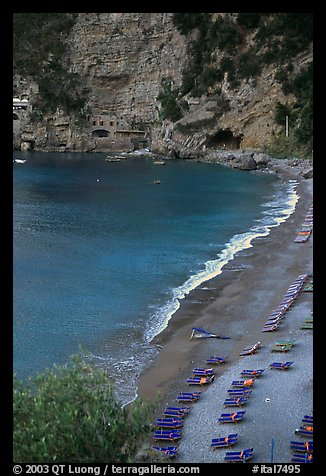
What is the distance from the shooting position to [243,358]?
57.5ft

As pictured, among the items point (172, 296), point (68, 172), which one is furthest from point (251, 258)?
point (68, 172)

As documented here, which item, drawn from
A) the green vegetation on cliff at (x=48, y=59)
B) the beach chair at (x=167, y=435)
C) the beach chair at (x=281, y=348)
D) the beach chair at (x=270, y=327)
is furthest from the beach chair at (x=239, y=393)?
the green vegetation on cliff at (x=48, y=59)

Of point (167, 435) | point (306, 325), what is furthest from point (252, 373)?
point (306, 325)

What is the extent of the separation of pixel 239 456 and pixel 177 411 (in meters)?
2.48

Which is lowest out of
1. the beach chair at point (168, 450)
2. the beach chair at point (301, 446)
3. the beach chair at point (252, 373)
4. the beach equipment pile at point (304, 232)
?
the beach chair at point (168, 450)

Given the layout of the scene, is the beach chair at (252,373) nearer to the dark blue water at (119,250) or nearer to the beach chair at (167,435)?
the dark blue water at (119,250)

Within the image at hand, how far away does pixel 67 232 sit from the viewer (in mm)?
36438

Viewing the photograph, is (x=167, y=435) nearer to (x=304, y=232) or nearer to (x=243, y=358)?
(x=243, y=358)

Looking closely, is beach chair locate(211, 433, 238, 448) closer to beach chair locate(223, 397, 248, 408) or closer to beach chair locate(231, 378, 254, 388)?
beach chair locate(223, 397, 248, 408)

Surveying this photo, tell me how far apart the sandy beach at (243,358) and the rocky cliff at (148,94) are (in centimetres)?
5167

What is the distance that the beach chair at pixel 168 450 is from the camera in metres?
12.0

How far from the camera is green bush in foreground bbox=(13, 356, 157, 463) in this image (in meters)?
8.23
